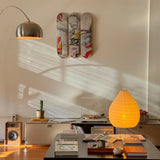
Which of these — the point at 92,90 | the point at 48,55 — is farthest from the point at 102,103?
the point at 48,55

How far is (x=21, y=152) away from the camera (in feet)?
17.0

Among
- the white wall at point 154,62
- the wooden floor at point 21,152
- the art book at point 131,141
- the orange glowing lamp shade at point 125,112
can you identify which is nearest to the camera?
the art book at point 131,141

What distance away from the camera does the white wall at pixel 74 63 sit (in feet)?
19.2

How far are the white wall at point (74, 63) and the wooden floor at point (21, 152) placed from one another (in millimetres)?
679

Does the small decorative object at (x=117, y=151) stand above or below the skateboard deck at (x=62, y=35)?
below

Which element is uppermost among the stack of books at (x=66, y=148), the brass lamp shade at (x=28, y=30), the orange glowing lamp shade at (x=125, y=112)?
the brass lamp shade at (x=28, y=30)

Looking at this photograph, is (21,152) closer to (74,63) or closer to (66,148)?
(74,63)

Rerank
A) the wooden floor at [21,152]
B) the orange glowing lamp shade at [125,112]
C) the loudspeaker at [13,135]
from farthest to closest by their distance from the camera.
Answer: the loudspeaker at [13,135], the wooden floor at [21,152], the orange glowing lamp shade at [125,112]

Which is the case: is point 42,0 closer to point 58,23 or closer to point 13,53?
point 58,23

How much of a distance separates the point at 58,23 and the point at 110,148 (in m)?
3.54

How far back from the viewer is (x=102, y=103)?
5.89m

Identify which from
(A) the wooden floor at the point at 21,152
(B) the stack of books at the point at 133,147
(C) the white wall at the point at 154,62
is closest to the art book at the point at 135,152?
(B) the stack of books at the point at 133,147

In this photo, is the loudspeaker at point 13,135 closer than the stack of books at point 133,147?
No

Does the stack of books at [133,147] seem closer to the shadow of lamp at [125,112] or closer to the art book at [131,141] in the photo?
the art book at [131,141]
